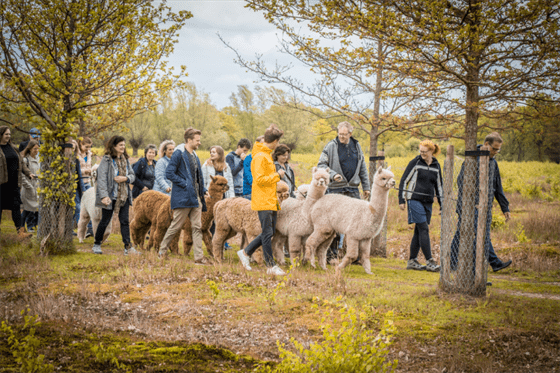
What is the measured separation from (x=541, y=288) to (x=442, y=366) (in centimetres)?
389

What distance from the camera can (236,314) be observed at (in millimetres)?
5363

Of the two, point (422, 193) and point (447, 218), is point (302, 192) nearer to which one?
point (422, 193)

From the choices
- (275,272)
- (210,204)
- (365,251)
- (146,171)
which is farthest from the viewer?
(146,171)

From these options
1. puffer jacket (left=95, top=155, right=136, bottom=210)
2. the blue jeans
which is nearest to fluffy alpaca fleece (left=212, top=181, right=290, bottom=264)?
the blue jeans

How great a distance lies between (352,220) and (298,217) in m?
1.09

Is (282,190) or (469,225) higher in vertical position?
(282,190)

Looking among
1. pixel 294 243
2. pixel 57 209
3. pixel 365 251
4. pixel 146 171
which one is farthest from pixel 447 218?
pixel 146 171

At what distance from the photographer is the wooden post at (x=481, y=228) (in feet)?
19.6

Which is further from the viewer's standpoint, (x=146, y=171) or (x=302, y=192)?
(x=146, y=171)

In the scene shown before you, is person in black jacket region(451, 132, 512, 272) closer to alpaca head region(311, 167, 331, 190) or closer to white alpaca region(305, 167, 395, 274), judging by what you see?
white alpaca region(305, 167, 395, 274)

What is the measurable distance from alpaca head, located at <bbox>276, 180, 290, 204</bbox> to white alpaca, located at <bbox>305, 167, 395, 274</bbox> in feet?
3.31

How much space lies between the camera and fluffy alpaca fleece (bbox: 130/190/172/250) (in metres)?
9.15

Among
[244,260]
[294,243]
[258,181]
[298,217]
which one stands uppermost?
[258,181]

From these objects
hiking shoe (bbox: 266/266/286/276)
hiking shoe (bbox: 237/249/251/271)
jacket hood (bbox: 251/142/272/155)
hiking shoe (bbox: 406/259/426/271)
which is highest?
jacket hood (bbox: 251/142/272/155)
